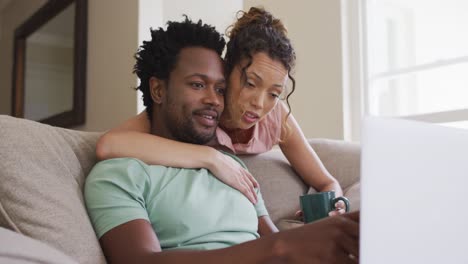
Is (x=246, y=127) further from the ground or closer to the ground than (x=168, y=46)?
closer to the ground

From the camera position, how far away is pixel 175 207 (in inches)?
44.1

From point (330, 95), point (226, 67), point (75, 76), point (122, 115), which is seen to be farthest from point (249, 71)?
point (75, 76)

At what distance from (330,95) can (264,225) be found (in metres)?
1.38

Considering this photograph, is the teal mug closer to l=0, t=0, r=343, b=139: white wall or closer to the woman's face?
the woman's face

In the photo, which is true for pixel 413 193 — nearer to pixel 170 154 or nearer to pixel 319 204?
pixel 319 204

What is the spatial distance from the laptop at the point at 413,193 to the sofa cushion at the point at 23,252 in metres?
0.39

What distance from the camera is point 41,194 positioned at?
0.99m

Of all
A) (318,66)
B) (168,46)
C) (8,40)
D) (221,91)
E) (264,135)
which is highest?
(8,40)

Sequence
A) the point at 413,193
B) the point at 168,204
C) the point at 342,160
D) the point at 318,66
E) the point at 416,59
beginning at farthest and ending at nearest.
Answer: the point at 318,66 < the point at 416,59 < the point at 342,160 < the point at 168,204 < the point at 413,193

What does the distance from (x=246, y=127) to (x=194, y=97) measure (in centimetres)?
27

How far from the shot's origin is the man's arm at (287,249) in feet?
2.04

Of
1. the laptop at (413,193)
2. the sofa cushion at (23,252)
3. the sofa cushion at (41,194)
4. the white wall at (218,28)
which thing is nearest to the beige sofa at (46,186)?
the sofa cushion at (41,194)

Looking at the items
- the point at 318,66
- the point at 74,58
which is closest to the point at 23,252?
the point at 318,66

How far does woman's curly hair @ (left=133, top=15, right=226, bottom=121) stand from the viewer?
1.40m
